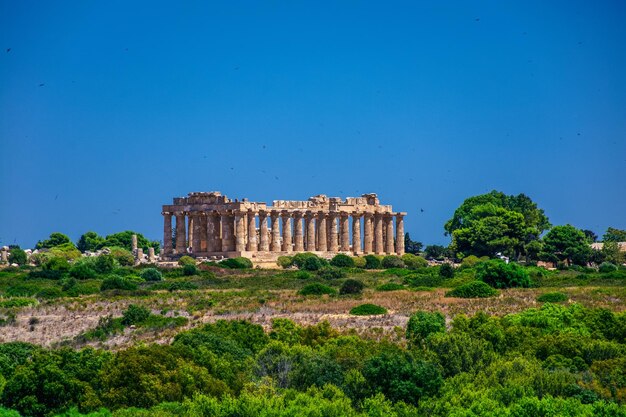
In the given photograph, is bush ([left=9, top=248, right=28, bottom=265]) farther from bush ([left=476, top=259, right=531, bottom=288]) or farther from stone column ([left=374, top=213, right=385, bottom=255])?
bush ([left=476, top=259, right=531, bottom=288])

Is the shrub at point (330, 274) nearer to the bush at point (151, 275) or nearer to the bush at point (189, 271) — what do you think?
the bush at point (189, 271)

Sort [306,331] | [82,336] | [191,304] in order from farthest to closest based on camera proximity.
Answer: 1. [191,304]
2. [82,336]
3. [306,331]

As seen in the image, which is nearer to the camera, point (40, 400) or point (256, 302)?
point (40, 400)

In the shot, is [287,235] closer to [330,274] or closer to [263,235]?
[263,235]

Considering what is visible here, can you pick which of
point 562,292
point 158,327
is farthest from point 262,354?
point 562,292

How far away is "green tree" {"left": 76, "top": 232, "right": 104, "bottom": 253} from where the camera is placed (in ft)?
405

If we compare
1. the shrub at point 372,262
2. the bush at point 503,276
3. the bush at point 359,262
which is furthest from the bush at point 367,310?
the shrub at point 372,262

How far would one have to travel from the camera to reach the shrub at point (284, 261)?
8355cm

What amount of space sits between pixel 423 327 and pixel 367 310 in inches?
366

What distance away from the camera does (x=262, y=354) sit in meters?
30.7

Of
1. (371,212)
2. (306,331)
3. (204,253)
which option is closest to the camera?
(306,331)

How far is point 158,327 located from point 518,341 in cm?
1512

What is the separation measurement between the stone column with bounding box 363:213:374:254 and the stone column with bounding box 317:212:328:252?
494cm

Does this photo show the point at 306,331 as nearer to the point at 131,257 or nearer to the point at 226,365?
the point at 226,365
